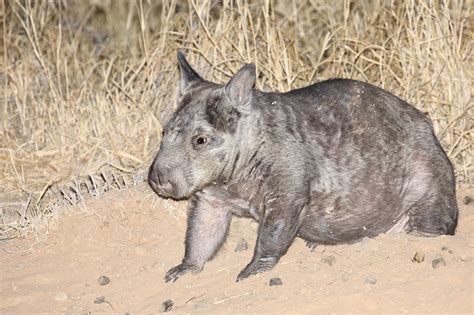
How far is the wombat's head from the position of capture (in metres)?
6.84

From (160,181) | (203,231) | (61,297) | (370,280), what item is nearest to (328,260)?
(370,280)

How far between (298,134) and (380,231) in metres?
1.02

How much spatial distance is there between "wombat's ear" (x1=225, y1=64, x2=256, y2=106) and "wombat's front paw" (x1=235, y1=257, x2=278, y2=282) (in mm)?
1072

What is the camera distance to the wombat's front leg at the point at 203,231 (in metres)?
7.31

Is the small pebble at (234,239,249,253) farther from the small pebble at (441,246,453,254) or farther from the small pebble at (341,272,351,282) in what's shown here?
the small pebble at (441,246,453,254)

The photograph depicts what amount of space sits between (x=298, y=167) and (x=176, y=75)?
3002mm

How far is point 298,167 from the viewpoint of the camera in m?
6.91

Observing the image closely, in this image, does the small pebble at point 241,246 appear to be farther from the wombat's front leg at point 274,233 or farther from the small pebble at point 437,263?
the small pebble at point 437,263

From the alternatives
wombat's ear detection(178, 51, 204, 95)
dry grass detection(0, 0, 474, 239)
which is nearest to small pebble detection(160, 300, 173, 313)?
wombat's ear detection(178, 51, 204, 95)

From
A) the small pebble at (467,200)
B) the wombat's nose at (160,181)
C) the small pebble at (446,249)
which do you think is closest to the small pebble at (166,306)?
the wombat's nose at (160,181)

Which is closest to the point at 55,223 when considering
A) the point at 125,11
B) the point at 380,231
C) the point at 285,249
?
the point at 285,249

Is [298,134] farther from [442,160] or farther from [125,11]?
[125,11]

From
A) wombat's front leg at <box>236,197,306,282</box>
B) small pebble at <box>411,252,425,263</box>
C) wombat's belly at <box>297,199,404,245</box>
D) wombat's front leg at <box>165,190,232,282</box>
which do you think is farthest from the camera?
wombat's front leg at <box>165,190,232,282</box>

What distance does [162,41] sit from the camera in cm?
955
